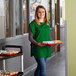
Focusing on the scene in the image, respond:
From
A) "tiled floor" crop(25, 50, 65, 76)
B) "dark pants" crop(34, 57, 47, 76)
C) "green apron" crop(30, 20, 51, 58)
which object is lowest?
"tiled floor" crop(25, 50, 65, 76)

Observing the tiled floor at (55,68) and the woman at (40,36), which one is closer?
the woman at (40,36)

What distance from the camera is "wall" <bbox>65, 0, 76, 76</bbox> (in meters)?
2.98

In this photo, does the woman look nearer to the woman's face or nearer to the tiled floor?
the woman's face

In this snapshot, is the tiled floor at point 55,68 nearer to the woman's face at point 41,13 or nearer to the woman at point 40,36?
the woman at point 40,36

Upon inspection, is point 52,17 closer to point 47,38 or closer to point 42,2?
point 42,2

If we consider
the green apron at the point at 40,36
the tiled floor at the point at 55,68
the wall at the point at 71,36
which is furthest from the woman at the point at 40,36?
the wall at the point at 71,36

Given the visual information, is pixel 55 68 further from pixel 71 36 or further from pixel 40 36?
pixel 71 36

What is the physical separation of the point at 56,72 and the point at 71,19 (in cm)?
415

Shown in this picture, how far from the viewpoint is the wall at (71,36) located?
298 cm

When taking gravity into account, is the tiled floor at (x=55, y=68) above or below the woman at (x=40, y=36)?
below

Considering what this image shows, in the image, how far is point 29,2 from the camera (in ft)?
24.3

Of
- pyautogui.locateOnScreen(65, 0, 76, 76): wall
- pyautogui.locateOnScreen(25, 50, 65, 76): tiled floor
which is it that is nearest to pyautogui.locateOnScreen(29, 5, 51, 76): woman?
pyautogui.locateOnScreen(25, 50, 65, 76): tiled floor

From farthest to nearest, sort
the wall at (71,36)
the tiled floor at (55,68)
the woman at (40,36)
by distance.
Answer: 1. the tiled floor at (55,68)
2. the woman at (40,36)
3. the wall at (71,36)

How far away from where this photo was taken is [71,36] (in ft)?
9.92
